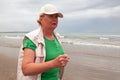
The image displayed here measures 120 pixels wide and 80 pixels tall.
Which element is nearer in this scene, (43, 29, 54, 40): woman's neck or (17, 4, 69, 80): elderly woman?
(17, 4, 69, 80): elderly woman


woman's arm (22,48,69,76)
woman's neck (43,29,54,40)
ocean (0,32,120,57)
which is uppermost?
woman's neck (43,29,54,40)

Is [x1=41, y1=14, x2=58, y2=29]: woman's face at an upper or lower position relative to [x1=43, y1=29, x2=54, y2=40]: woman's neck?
upper

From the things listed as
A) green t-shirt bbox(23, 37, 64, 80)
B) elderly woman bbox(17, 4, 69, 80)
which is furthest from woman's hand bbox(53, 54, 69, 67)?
green t-shirt bbox(23, 37, 64, 80)

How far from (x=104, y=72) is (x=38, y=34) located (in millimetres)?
7305

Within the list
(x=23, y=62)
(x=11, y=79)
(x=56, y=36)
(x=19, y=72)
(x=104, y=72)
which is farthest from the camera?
(x=104, y=72)

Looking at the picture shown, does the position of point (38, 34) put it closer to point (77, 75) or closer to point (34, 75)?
point (34, 75)

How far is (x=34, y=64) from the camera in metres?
2.37

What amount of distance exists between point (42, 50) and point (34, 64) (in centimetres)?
24

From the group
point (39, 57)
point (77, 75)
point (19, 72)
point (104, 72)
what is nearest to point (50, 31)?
point (39, 57)

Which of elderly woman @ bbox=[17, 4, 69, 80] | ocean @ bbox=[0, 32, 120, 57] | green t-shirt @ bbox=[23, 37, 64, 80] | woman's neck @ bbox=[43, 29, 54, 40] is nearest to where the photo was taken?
elderly woman @ bbox=[17, 4, 69, 80]

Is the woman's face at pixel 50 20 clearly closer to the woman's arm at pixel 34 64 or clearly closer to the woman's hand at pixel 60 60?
the woman's arm at pixel 34 64

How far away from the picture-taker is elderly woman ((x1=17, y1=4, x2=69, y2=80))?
237 cm

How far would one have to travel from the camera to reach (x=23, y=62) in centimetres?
243

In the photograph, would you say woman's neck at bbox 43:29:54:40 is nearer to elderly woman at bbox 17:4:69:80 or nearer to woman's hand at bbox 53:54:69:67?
elderly woman at bbox 17:4:69:80
